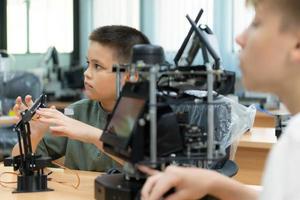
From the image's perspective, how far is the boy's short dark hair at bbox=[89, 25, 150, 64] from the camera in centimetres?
199

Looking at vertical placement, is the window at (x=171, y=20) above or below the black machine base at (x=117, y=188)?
above

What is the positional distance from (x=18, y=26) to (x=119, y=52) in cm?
355


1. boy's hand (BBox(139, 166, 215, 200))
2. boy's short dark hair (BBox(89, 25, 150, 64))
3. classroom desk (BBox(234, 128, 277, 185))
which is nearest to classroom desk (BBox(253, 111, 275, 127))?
classroom desk (BBox(234, 128, 277, 185))

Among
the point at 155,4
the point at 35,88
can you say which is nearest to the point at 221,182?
the point at 35,88

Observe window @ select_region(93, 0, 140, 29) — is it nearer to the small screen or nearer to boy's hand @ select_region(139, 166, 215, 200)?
the small screen

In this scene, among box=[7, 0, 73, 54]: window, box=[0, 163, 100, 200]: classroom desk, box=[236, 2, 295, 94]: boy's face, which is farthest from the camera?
box=[7, 0, 73, 54]: window

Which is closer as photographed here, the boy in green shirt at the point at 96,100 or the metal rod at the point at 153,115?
the metal rod at the point at 153,115

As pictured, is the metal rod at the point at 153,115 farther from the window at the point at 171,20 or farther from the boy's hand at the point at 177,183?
the window at the point at 171,20

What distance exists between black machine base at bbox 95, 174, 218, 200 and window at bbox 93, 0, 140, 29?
4.09 meters

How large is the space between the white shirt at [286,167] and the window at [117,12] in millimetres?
4458

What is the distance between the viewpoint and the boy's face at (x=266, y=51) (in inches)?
37.2

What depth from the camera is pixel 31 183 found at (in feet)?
5.04

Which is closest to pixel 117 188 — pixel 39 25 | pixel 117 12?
pixel 117 12

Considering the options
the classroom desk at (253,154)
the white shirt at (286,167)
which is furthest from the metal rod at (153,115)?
the classroom desk at (253,154)
